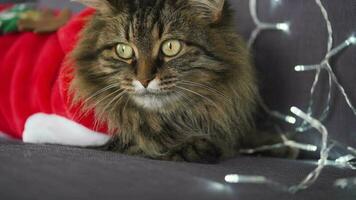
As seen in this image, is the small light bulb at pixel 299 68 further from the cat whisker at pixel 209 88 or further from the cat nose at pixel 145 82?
the cat nose at pixel 145 82

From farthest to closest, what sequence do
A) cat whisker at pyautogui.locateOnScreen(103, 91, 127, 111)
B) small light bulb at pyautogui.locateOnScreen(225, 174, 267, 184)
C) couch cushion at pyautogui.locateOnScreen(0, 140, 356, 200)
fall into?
cat whisker at pyautogui.locateOnScreen(103, 91, 127, 111) < small light bulb at pyautogui.locateOnScreen(225, 174, 267, 184) < couch cushion at pyautogui.locateOnScreen(0, 140, 356, 200)

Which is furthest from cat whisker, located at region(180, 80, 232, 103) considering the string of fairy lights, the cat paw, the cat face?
the string of fairy lights

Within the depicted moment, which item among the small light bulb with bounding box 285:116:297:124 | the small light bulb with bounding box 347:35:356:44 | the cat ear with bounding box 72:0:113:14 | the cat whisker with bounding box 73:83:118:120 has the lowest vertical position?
the small light bulb with bounding box 285:116:297:124

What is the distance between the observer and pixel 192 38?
51.9 inches

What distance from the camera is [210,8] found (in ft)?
4.41

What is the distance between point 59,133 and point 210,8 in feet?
1.89

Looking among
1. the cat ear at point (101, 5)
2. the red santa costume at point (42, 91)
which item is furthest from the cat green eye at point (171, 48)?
the red santa costume at point (42, 91)

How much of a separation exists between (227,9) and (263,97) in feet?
1.32

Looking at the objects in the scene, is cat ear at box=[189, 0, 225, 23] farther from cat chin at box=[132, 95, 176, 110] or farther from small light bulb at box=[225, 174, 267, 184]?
small light bulb at box=[225, 174, 267, 184]

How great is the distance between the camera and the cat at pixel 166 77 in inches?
51.1

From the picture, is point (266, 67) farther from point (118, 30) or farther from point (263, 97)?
point (118, 30)

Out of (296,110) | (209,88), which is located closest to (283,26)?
(296,110)

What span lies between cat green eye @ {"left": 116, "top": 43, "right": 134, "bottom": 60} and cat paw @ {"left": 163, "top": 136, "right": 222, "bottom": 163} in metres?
0.29

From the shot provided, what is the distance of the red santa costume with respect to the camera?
1.43m
